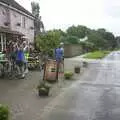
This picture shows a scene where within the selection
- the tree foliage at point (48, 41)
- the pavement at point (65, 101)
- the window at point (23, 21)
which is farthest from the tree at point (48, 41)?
the pavement at point (65, 101)

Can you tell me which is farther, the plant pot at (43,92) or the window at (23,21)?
the window at (23,21)

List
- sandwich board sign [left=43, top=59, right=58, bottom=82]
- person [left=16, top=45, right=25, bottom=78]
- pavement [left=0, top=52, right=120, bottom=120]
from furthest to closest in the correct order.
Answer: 1. person [left=16, top=45, right=25, bottom=78]
2. sandwich board sign [left=43, top=59, right=58, bottom=82]
3. pavement [left=0, top=52, right=120, bottom=120]

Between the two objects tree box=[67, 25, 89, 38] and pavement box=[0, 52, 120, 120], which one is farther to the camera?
tree box=[67, 25, 89, 38]

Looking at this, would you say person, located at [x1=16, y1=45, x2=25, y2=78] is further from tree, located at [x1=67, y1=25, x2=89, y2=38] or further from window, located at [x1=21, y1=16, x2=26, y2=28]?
tree, located at [x1=67, y1=25, x2=89, y2=38]

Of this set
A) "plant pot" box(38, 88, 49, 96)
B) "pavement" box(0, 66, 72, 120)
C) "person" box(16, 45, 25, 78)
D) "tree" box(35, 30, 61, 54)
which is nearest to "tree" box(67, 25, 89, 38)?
"tree" box(35, 30, 61, 54)

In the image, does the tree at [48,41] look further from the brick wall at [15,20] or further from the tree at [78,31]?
the tree at [78,31]

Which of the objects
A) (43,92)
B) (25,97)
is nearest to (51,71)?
(43,92)

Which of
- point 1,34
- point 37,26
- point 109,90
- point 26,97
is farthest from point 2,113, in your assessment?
point 37,26

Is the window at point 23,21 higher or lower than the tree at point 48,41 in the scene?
higher

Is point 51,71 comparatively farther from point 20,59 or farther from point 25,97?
point 25,97

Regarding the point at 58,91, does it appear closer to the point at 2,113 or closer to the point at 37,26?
the point at 2,113

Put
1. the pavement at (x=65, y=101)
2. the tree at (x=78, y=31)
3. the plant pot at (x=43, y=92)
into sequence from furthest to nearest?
the tree at (x=78, y=31), the plant pot at (x=43, y=92), the pavement at (x=65, y=101)

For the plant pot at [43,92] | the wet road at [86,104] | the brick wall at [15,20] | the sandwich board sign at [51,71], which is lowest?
the wet road at [86,104]

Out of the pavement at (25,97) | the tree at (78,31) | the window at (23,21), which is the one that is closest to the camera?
the pavement at (25,97)
